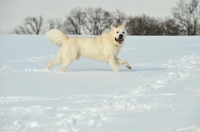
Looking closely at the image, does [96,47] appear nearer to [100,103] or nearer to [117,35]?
[117,35]

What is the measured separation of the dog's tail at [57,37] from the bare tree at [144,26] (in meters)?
39.5

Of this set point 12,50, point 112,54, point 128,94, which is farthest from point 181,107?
point 12,50

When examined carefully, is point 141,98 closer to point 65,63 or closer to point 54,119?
point 54,119

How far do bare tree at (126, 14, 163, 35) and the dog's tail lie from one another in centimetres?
3950

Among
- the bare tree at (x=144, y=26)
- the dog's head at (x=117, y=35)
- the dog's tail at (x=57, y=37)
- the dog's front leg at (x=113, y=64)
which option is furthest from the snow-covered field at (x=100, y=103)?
the bare tree at (x=144, y=26)

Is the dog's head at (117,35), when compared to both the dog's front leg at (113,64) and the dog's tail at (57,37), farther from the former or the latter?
the dog's tail at (57,37)

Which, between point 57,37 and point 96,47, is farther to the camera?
point 57,37

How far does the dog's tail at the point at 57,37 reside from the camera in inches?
344

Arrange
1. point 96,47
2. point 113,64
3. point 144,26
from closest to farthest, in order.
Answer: point 113,64
point 96,47
point 144,26

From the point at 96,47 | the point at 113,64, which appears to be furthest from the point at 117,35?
the point at 113,64

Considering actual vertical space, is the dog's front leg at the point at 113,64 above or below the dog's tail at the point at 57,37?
below

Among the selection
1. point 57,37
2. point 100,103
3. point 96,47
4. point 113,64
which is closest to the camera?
point 100,103

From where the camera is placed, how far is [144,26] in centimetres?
5000

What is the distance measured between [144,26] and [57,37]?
42.3m
